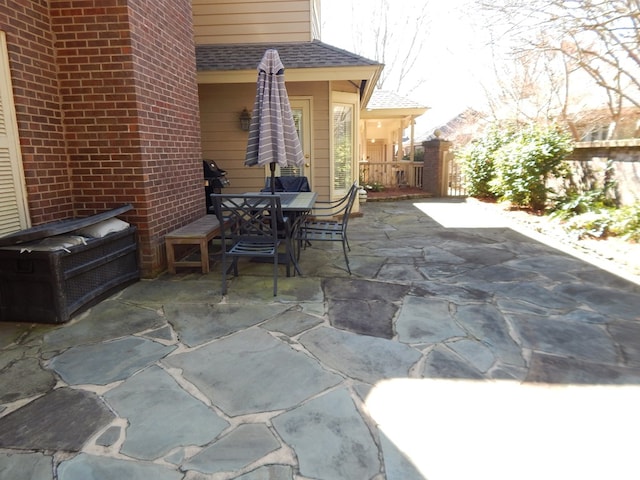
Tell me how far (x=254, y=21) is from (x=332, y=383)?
7.19 metres

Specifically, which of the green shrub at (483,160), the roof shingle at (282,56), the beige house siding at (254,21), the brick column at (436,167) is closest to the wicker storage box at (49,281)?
the roof shingle at (282,56)

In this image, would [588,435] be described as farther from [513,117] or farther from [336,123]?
[513,117]

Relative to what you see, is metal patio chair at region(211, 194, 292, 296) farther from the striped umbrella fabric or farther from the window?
the window

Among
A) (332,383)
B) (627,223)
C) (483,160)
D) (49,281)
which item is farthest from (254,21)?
(332,383)

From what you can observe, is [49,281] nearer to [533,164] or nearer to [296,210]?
[296,210]

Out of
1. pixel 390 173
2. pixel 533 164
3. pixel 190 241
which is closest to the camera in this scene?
pixel 190 241

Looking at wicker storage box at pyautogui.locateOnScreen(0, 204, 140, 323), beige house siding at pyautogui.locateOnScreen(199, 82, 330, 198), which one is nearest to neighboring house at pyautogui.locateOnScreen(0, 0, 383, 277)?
wicker storage box at pyautogui.locateOnScreen(0, 204, 140, 323)

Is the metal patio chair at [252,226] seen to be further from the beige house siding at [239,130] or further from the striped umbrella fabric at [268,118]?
the beige house siding at [239,130]

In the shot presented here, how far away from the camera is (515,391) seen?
2.24m

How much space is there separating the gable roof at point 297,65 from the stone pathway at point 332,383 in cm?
381

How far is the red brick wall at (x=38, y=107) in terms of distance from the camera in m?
3.30

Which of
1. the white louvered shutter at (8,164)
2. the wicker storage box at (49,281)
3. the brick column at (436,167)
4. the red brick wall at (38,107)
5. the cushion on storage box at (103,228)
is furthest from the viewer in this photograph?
the brick column at (436,167)

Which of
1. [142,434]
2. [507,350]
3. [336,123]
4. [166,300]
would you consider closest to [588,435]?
[507,350]

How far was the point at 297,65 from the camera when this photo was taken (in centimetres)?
644
